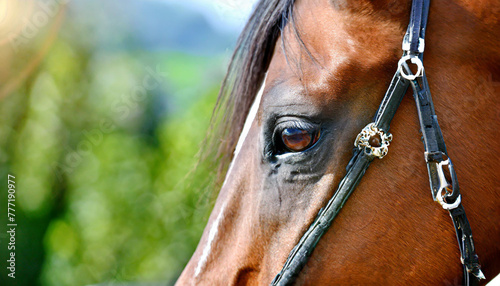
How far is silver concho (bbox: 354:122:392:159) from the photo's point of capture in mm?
1185

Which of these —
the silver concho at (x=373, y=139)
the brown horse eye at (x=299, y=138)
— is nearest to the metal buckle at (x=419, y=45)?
the silver concho at (x=373, y=139)

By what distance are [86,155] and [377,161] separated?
6279mm

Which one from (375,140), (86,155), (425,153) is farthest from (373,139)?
(86,155)

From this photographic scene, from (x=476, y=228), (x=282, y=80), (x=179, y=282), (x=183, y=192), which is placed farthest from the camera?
(x=183, y=192)

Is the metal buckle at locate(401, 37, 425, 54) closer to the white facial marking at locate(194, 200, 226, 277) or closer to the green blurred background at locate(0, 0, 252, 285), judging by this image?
the white facial marking at locate(194, 200, 226, 277)

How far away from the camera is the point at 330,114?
48.6 inches

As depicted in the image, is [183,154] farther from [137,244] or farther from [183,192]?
[137,244]

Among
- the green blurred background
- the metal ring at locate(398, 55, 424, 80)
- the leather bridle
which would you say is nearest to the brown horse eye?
the leather bridle

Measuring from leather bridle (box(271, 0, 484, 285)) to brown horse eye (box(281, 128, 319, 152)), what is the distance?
0.14m

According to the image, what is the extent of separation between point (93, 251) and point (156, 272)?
110 cm

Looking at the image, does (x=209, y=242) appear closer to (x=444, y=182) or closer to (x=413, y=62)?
(x=444, y=182)

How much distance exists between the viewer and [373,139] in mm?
1194

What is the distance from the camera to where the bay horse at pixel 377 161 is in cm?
118

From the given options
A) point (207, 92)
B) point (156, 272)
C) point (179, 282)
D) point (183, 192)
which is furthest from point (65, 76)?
point (179, 282)
